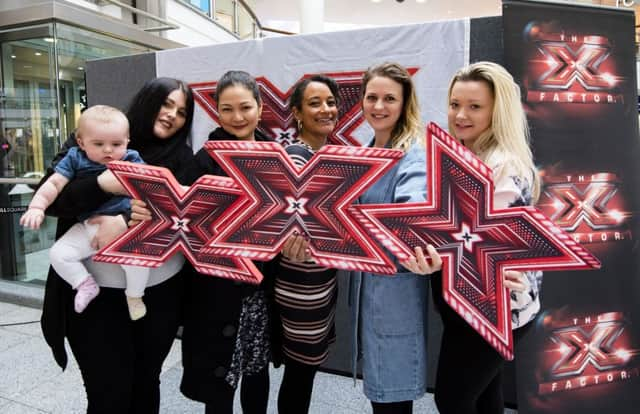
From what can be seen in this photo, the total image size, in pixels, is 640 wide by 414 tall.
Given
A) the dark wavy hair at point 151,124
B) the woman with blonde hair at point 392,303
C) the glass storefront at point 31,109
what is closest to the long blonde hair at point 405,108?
the woman with blonde hair at point 392,303

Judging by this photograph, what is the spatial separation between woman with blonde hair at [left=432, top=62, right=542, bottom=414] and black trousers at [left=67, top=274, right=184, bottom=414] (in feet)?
2.65

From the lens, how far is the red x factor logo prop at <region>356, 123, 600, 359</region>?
0.85 m

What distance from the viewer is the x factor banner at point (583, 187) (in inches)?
64.2

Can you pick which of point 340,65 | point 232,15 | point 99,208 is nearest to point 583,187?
point 340,65

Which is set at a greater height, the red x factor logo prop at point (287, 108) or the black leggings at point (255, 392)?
the red x factor logo prop at point (287, 108)

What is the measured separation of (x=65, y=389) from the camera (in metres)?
2.15

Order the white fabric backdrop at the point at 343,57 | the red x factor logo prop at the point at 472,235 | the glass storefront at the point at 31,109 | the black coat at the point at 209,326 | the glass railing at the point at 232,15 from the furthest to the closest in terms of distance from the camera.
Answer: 1. the glass railing at the point at 232,15
2. the glass storefront at the point at 31,109
3. the white fabric backdrop at the point at 343,57
4. the black coat at the point at 209,326
5. the red x factor logo prop at the point at 472,235

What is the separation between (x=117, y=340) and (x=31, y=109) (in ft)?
10.7

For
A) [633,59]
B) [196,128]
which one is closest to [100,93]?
[196,128]

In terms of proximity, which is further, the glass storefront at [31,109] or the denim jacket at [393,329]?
the glass storefront at [31,109]

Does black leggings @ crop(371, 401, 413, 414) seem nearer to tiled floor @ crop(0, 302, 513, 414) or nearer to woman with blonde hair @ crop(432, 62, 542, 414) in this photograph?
woman with blonde hair @ crop(432, 62, 542, 414)

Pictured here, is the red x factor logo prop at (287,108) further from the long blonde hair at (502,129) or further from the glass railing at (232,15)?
the glass railing at (232,15)

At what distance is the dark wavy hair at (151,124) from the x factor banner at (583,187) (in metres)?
1.33

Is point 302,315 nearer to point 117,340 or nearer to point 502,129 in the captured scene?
point 117,340
